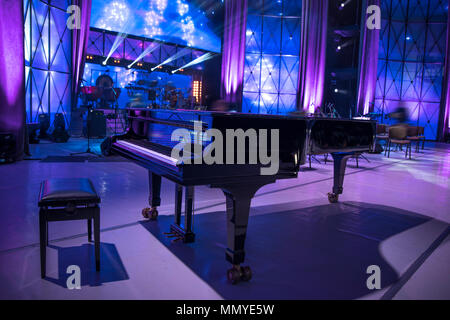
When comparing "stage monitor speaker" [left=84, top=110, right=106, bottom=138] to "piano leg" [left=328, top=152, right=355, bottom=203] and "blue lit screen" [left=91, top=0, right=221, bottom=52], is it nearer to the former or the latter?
"blue lit screen" [left=91, top=0, right=221, bottom=52]

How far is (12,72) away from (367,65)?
39.2 ft

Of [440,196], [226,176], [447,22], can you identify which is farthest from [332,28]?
[226,176]

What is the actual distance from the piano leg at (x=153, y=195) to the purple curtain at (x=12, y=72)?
3.77m

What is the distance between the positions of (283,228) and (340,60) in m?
13.1

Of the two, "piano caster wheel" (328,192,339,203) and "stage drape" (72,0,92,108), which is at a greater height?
"stage drape" (72,0,92,108)

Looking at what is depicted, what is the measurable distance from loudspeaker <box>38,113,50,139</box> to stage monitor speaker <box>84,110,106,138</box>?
3.42 feet

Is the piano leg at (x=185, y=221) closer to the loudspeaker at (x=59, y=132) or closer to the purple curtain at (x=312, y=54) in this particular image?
the loudspeaker at (x=59, y=132)

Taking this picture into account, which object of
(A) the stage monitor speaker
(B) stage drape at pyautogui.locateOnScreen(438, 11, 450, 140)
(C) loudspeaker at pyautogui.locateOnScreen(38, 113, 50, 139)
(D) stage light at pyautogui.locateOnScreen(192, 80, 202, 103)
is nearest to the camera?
(C) loudspeaker at pyautogui.locateOnScreen(38, 113, 50, 139)

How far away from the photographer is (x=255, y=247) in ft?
8.37

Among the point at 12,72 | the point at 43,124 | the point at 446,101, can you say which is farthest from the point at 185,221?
the point at 446,101

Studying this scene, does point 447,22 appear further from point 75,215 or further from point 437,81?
point 75,215

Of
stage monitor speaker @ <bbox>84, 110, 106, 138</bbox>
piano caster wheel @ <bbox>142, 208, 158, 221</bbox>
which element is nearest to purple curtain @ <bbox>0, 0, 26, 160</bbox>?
stage monitor speaker @ <bbox>84, 110, 106, 138</bbox>

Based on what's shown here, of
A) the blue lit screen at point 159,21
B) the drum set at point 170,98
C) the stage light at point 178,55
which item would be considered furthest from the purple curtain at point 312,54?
the drum set at point 170,98

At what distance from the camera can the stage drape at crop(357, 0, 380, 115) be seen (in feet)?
43.4
